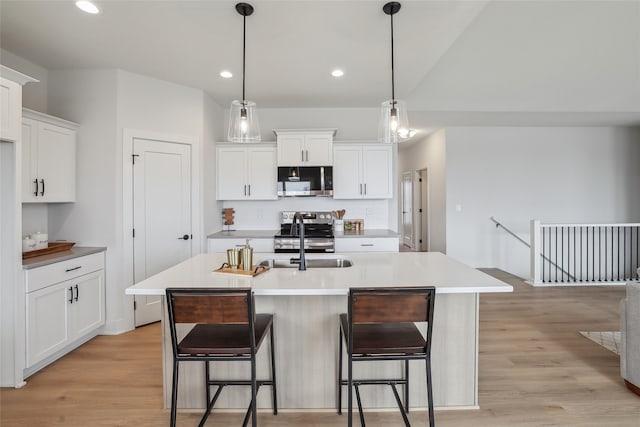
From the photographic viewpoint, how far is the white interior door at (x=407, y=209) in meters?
8.89

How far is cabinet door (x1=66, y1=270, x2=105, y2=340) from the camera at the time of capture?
290 cm

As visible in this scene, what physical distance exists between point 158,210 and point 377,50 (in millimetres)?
2817

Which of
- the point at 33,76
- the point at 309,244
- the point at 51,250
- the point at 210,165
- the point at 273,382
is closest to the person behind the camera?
the point at 273,382

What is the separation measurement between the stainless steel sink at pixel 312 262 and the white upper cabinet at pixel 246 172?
80.8 inches

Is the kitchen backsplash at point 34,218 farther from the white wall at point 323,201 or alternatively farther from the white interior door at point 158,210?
the white wall at point 323,201

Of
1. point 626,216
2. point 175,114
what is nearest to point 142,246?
point 175,114

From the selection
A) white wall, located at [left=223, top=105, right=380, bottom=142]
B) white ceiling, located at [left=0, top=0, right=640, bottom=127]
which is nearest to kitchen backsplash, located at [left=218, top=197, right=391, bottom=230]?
white wall, located at [left=223, top=105, right=380, bottom=142]

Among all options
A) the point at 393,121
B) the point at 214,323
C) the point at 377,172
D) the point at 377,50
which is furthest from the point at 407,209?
the point at 214,323

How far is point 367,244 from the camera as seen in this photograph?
4203mm

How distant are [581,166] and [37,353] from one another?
8110mm

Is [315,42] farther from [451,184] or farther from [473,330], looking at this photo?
[451,184]

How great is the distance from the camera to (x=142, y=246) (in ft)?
11.7

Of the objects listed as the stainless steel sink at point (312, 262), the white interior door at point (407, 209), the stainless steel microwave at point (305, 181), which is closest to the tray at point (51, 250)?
the stainless steel sink at point (312, 262)

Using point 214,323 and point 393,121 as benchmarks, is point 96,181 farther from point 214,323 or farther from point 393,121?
point 393,121
